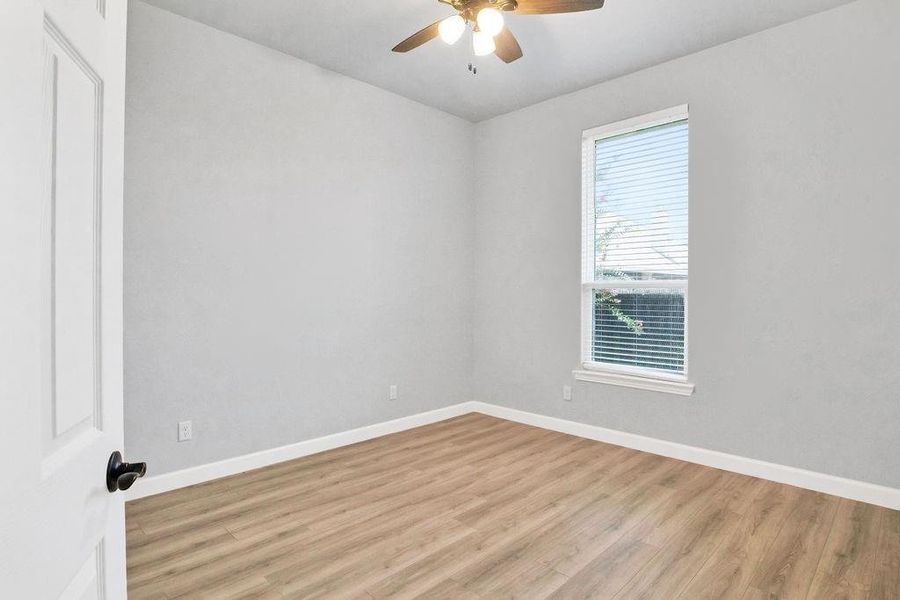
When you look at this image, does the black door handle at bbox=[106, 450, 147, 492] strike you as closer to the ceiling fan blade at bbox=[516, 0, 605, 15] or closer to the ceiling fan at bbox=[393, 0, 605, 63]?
the ceiling fan at bbox=[393, 0, 605, 63]

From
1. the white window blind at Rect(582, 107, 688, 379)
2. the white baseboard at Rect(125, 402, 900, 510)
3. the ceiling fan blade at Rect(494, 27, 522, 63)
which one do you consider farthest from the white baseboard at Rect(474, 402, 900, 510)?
the ceiling fan blade at Rect(494, 27, 522, 63)

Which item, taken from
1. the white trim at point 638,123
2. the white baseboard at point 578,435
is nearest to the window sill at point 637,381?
the white baseboard at point 578,435

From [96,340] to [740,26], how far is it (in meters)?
3.76

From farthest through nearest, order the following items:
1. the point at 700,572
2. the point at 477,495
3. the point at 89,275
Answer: the point at 477,495 → the point at 700,572 → the point at 89,275

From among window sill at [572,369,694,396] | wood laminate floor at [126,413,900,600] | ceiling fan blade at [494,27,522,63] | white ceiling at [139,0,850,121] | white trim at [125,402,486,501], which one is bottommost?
wood laminate floor at [126,413,900,600]

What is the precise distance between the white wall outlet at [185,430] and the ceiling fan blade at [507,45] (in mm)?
2886

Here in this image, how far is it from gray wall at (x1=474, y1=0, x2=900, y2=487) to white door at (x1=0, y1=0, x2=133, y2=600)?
135 inches

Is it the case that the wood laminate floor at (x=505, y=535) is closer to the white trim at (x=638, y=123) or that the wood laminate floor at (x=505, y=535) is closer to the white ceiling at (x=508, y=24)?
the white trim at (x=638, y=123)

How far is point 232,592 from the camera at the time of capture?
75.5 inches

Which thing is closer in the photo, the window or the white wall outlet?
the white wall outlet

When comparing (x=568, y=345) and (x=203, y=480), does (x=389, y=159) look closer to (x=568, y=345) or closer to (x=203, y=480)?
(x=568, y=345)

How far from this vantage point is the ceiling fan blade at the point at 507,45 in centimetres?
260

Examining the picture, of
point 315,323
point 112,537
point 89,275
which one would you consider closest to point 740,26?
point 315,323

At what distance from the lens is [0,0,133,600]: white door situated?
1.78 feet
